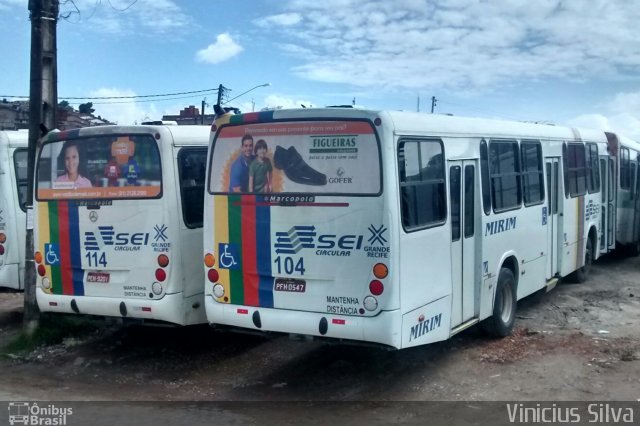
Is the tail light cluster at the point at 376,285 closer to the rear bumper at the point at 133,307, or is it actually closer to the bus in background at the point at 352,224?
the bus in background at the point at 352,224

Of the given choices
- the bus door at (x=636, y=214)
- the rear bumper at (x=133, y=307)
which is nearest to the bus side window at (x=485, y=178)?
the rear bumper at (x=133, y=307)

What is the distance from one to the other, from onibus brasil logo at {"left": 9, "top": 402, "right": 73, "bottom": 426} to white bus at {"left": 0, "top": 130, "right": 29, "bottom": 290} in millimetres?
3543

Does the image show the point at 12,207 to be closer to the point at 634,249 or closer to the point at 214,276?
the point at 214,276

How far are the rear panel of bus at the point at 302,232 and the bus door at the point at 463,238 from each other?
1380 millimetres

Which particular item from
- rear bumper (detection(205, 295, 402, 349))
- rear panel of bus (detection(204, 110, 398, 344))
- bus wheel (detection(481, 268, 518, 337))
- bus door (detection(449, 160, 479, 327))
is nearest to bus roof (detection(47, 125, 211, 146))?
rear panel of bus (detection(204, 110, 398, 344))

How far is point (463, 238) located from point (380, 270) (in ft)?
5.64

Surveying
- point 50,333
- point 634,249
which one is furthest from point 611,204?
point 50,333

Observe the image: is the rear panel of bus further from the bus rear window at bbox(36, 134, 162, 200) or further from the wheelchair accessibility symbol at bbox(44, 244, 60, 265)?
the wheelchair accessibility symbol at bbox(44, 244, 60, 265)

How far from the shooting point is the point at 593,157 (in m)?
12.9

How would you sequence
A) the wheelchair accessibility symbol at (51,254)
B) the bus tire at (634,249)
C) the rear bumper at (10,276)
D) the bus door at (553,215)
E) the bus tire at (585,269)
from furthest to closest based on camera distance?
1. the bus tire at (634,249)
2. the bus tire at (585,269)
3. the bus door at (553,215)
4. the rear bumper at (10,276)
5. the wheelchair accessibility symbol at (51,254)

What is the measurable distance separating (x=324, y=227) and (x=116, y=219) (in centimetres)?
281

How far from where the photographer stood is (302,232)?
22.0 feet

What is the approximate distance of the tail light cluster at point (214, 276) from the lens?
721 centimetres

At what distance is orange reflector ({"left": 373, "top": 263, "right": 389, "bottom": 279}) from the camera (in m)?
6.27
